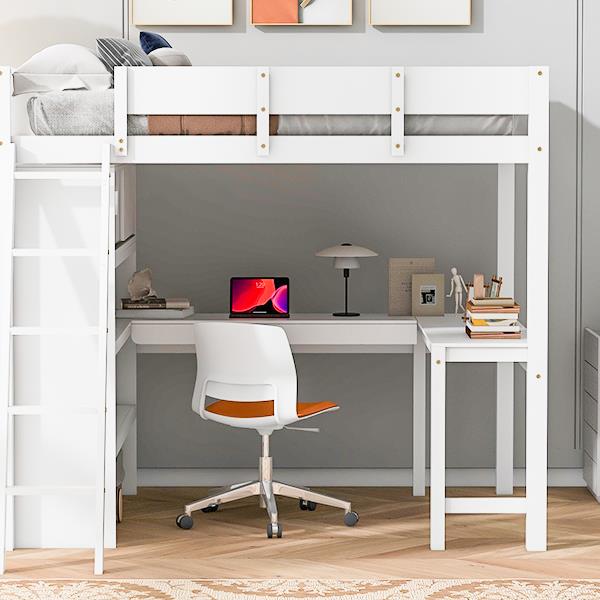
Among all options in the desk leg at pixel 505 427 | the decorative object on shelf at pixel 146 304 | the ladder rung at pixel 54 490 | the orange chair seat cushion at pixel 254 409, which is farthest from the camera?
the desk leg at pixel 505 427

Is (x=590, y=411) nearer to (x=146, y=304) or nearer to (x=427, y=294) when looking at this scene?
(x=427, y=294)

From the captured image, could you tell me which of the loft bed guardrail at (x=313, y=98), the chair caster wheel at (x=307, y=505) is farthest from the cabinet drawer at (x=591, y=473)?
the loft bed guardrail at (x=313, y=98)

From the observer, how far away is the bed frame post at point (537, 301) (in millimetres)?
3719

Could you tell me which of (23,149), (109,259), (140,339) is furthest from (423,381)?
(23,149)

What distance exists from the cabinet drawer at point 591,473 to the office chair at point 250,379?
1.29 m

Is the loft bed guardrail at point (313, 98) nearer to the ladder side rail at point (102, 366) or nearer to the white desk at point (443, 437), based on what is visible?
the ladder side rail at point (102, 366)

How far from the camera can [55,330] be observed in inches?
143

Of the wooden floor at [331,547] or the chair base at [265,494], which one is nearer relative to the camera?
the wooden floor at [331,547]

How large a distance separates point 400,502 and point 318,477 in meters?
0.46

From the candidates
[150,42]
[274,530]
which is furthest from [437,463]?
[150,42]

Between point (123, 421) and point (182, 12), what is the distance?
1816 mm

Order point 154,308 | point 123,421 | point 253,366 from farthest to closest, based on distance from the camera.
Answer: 1. point 154,308
2. point 123,421
3. point 253,366

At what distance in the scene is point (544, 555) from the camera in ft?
12.6

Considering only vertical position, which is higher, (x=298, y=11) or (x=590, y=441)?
(x=298, y=11)
